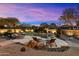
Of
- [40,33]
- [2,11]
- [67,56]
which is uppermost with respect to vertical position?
[2,11]

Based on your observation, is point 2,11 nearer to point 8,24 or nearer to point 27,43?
point 8,24

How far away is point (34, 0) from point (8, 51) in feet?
2.05

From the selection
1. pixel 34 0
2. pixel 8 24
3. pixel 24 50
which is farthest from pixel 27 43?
pixel 34 0

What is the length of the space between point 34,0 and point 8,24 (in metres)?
0.39

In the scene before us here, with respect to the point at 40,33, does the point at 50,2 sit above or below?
above

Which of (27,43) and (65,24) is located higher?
(65,24)

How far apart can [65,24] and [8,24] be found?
62cm

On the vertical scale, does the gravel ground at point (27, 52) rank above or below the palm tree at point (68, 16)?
below

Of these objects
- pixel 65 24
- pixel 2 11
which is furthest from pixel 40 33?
pixel 2 11

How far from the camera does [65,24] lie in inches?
117

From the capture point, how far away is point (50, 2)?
9.75ft

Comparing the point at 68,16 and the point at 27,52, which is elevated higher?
the point at 68,16

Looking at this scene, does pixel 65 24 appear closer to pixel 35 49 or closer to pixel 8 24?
pixel 35 49

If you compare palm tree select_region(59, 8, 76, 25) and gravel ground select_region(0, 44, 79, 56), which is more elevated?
palm tree select_region(59, 8, 76, 25)
